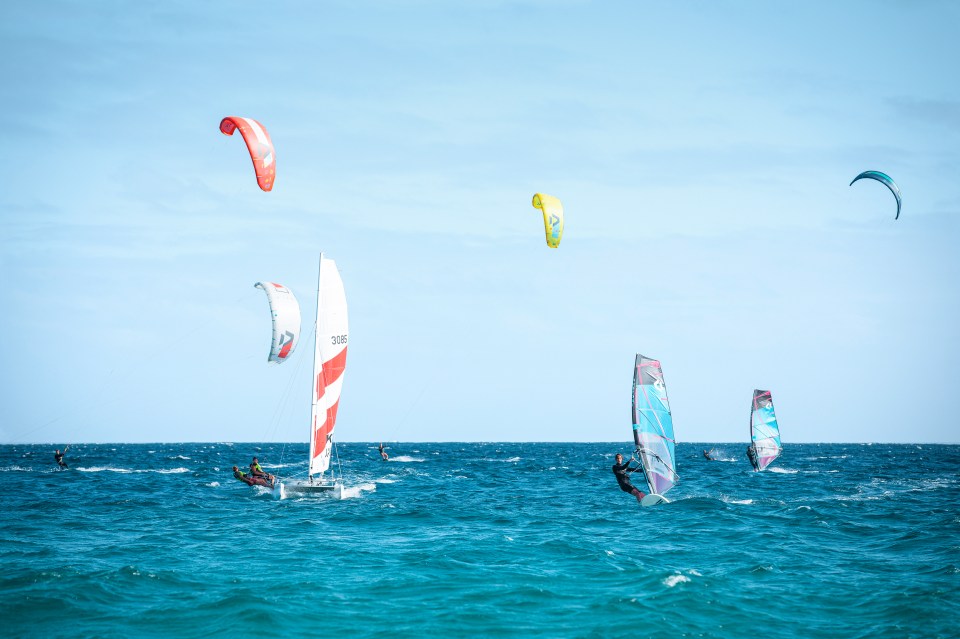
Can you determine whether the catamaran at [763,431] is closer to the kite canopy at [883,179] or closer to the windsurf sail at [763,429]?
the windsurf sail at [763,429]

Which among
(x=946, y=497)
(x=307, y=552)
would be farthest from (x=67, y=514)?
(x=946, y=497)

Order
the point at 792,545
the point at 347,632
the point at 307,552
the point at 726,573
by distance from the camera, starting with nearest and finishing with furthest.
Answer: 1. the point at 347,632
2. the point at 726,573
3. the point at 307,552
4. the point at 792,545

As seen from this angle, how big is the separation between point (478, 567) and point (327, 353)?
47.8 ft

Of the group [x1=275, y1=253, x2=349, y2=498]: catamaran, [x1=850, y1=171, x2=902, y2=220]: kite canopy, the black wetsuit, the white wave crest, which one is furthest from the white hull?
[x1=850, y1=171, x2=902, y2=220]: kite canopy

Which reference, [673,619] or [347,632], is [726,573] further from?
[347,632]

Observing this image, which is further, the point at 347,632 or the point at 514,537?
the point at 514,537

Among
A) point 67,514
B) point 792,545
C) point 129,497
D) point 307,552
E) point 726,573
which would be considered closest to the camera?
point 726,573

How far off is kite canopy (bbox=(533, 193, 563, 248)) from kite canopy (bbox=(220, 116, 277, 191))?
1034 centimetres

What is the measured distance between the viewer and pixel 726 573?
18.6 metres

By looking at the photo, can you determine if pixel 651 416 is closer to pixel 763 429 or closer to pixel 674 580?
pixel 674 580

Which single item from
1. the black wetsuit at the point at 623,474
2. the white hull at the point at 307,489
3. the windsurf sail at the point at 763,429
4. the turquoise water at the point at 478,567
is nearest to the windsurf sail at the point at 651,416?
the black wetsuit at the point at 623,474

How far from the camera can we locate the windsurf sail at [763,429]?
49594 millimetres

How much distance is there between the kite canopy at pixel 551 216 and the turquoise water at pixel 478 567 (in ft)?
34.7

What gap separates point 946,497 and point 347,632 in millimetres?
30892
